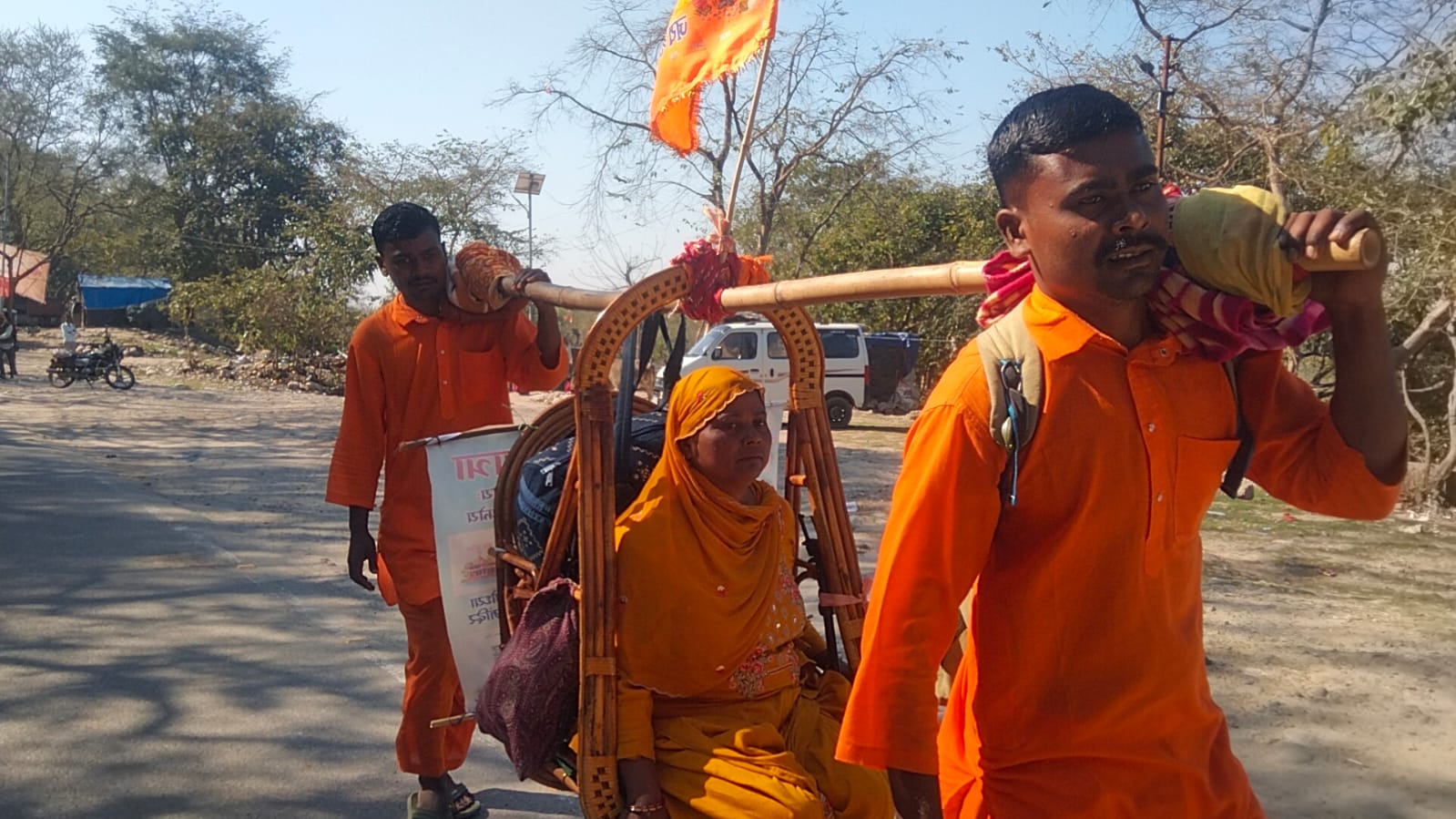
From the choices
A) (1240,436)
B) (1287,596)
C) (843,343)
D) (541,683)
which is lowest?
(1287,596)

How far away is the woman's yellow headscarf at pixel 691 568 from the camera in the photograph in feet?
9.26

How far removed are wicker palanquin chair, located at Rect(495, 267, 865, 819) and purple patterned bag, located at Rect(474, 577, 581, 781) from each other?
0.09 metres

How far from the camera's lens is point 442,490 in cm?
358

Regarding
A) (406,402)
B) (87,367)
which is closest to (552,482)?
(406,402)

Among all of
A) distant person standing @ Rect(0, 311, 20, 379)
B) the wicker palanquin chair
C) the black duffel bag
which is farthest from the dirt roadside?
distant person standing @ Rect(0, 311, 20, 379)

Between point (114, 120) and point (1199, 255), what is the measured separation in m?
41.3

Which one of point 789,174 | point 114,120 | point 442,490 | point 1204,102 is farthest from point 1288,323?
point 114,120

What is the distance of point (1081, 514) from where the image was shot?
1.62 m

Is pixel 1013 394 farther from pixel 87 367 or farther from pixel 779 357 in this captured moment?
pixel 87 367

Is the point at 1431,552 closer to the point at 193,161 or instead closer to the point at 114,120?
the point at 193,161

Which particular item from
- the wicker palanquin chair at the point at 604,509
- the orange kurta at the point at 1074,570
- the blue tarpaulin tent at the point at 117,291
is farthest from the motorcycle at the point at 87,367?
the orange kurta at the point at 1074,570

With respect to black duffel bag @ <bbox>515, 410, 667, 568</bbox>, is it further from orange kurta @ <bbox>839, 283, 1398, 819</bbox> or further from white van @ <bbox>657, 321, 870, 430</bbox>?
white van @ <bbox>657, 321, 870, 430</bbox>

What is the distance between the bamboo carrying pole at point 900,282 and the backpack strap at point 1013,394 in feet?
0.79

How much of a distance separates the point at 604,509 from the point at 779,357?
16.9 m
